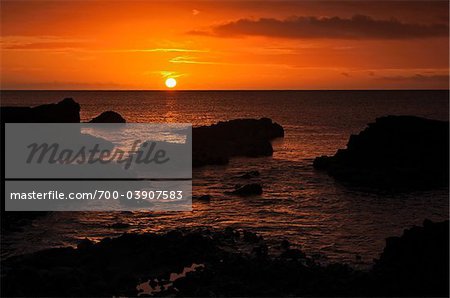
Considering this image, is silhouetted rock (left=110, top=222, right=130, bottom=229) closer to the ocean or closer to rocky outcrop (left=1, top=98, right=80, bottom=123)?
the ocean

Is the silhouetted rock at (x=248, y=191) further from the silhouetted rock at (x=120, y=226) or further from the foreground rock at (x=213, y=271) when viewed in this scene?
the foreground rock at (x=213, y=271)

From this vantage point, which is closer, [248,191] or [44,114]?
[248,191]

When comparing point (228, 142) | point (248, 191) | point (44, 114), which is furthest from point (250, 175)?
point (44, 114)

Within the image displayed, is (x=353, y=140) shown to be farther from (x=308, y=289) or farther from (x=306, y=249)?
(x=308, y=289)

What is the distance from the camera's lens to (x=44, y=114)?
71312 mm

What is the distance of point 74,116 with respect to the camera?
79.4 metres

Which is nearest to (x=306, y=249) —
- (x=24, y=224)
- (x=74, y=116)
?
(x=24, y=224)

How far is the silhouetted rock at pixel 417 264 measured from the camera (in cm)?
2592

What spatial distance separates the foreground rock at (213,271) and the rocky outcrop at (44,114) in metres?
36.7

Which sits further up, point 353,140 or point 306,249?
point 353,140

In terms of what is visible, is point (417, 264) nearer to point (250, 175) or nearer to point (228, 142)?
point (250, 175)

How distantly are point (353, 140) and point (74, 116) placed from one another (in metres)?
43.1

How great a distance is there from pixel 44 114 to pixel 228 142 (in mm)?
32339

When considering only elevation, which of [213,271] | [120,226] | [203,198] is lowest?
[213,271]
